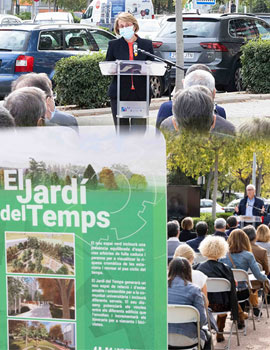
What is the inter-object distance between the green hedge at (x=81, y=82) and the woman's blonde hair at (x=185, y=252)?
10.0 meters

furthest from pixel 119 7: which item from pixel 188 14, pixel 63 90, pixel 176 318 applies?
pixel 176 318

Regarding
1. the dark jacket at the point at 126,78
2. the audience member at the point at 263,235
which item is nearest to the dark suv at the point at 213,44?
the dark jacket at the point at 126,78

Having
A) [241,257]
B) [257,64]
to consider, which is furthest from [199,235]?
[257,64]

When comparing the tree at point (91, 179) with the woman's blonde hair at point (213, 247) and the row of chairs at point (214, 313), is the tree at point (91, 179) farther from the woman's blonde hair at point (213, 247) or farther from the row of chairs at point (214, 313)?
the row of chairs at point (214, 313)

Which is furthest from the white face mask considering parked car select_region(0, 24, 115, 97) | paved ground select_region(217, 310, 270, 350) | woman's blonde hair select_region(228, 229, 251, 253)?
parked car select_region(0, 24, 115, 97)

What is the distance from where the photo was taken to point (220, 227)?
3465mm

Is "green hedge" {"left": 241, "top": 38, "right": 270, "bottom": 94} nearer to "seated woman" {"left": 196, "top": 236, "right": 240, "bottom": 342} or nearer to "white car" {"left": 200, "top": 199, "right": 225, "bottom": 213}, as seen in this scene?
"seated woman" {"left": 196, "top": 236, "right": 240, "bottom": 342}

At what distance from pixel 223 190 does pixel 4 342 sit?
3.25 ft

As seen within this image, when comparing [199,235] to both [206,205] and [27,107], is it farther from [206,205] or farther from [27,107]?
[27,107]

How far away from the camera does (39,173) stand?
2.91 metres

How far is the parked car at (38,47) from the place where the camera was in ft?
48.3

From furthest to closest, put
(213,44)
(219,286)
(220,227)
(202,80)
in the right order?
(213,44), (219,286), (202,80), (220,227)

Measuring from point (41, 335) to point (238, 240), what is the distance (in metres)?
1.30

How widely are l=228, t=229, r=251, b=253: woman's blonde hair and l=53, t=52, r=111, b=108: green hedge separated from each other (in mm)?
9599
